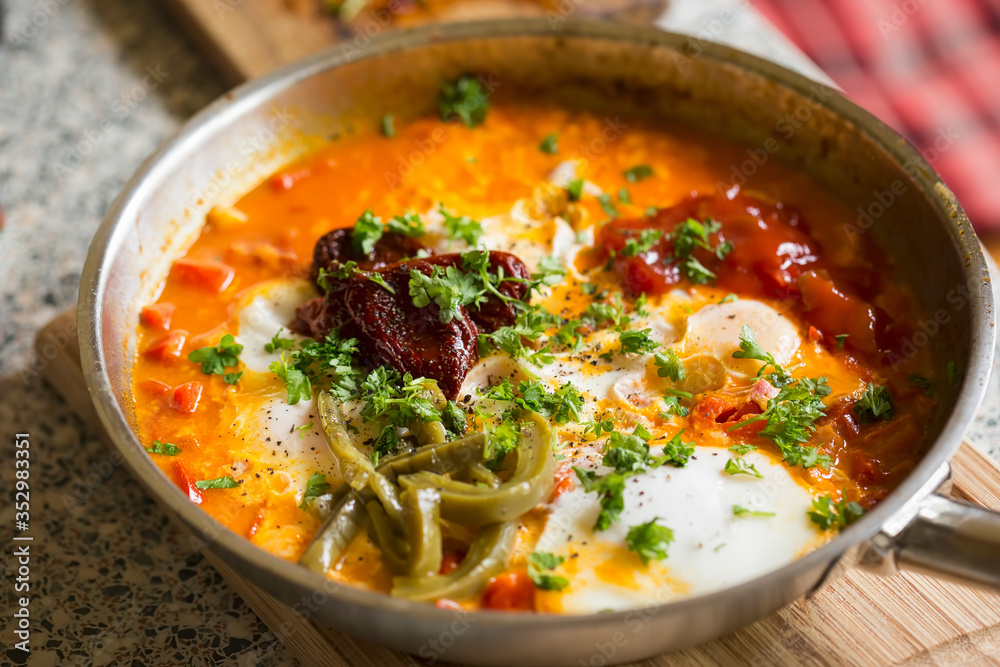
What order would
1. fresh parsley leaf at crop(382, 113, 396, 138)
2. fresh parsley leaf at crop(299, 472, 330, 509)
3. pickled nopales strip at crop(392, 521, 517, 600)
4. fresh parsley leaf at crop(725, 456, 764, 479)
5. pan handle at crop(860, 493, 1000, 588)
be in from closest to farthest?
pan handle at crop(860, 493, 1000, 588) < pickled nopales strip at crop(392, 521, 517, 600) < fresh parsley leaf at crop(725, 456, 764, 479) < fresh parsley leaf at crop(299, 472, 330, 509) < fresh parsley leaf at crop(382, 113, 396, 138)

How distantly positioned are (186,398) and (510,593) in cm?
150

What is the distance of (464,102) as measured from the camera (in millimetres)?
4707

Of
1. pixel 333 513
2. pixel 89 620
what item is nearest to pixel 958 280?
pixel 333 513

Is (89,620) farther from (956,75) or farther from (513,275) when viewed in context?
(956,75)

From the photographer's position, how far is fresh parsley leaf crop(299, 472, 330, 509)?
10.5ft

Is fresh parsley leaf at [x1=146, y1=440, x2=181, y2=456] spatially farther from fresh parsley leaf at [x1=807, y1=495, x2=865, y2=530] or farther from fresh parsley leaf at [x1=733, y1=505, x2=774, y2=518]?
fresh parsley leaf at [x1=807, y1=495, x2=865, y2=530]

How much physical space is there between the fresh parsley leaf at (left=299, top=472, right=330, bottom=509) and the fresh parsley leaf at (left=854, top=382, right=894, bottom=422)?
192 cm

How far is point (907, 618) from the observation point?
307 cm

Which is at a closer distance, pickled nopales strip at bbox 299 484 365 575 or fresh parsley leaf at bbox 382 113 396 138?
pickled nopales strip at bbox 299 484 365 575

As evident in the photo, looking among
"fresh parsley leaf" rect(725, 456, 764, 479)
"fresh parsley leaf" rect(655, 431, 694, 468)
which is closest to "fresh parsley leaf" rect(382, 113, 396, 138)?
"fresh parsley leaf" rect(655, 431, 694, 468)

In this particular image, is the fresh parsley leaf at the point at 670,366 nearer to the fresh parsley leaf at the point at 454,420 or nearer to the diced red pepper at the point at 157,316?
the fresh parsley leaf at the point at 454,420

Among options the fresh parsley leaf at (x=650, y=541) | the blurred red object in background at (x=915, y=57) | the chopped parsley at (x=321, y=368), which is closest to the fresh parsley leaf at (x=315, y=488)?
the chopped parsley at (x=321, y=368)

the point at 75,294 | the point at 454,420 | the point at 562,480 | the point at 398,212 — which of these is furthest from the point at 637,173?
the point at 75,294

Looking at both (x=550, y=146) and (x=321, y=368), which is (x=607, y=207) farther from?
(x=321, y=368)
